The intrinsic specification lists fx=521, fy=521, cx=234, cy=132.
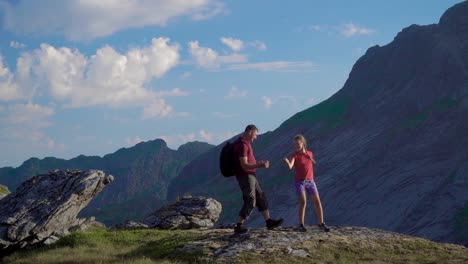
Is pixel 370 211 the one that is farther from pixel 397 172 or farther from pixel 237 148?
pixel 237 148

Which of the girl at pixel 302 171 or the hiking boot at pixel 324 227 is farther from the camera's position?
the hiking boot at pixel 324 227

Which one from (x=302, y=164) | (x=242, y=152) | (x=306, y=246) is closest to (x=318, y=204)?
(x=302, y=164)

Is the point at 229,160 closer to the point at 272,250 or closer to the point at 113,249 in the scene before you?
the point at 272,250

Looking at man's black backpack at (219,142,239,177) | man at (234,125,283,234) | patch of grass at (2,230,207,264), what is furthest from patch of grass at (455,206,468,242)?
man's black backpack at (219,142,239,177)

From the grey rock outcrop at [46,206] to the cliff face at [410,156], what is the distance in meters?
110

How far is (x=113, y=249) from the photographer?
731 inches

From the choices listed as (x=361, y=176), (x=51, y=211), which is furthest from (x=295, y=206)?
(x=51, y=211)

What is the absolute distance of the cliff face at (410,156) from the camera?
134m

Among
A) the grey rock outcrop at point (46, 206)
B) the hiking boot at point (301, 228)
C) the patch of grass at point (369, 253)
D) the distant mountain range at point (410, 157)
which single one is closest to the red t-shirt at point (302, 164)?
the hiking boot at point (301, 228)

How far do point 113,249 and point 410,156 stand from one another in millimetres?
151088

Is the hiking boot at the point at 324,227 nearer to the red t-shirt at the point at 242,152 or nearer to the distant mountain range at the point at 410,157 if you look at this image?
the red t-shirt at the point at 242,152

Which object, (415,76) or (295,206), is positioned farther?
(415,76)

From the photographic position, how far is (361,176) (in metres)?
160

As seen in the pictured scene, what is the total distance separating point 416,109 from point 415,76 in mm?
15610
